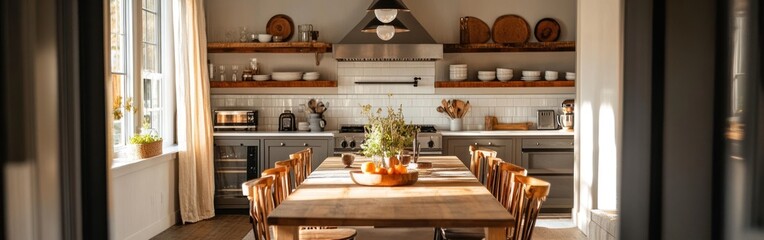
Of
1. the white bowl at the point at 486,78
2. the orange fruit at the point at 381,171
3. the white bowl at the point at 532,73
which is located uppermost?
the white bowl at the point at 532,73

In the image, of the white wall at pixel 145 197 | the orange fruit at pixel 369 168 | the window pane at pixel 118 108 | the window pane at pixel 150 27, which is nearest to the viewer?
the orange fruit at pixel 369 168

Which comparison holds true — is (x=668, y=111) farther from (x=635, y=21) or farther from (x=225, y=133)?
(x=225, y=133)

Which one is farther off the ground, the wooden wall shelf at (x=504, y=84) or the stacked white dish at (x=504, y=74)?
the stacked white dish at (x=504, y=74)

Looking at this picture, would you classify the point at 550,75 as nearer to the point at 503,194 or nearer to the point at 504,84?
the point at 504,84

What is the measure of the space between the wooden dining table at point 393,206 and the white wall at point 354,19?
4.13 meters

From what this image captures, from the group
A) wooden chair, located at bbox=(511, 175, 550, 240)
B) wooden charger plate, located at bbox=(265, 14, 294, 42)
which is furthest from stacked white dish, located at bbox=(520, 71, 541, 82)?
wooden chair, located at bbox=(511, 175, 550, 240)

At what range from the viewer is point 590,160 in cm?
709

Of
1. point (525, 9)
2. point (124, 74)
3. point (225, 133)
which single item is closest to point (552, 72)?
point (525, 9)

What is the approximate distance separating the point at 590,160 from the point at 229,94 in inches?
161

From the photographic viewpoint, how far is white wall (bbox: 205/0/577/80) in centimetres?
877

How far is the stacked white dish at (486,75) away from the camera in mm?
8620

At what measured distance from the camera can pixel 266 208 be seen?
4059 millimetres

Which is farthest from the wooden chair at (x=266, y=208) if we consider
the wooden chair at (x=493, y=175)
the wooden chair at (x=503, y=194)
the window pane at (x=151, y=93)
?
the window pane at (x=151, y=93)

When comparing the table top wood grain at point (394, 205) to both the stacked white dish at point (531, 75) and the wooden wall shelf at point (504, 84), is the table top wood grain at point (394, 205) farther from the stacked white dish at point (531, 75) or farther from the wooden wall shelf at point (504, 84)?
the stacked white dish at point (531, 75)
